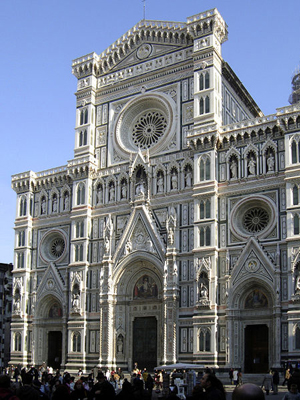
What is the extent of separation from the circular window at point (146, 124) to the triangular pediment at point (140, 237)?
5078 mm

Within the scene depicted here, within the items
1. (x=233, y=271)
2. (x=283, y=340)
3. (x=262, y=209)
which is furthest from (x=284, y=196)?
(x=283, y=340)

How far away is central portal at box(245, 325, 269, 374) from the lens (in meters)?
34.9

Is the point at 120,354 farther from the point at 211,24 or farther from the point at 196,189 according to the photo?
the point at 211,24

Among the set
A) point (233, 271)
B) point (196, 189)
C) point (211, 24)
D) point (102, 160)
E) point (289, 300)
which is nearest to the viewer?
point (289, 300)

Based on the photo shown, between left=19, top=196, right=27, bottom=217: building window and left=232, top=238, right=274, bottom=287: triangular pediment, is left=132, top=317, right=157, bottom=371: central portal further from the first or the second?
left=19, top=196, right=27, bottom=217: building window

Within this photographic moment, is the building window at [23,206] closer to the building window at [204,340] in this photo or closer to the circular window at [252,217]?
the circular window at [252,217]

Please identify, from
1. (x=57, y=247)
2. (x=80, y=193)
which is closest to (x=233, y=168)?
(x=80, y=193)

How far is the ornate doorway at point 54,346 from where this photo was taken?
1747 inches

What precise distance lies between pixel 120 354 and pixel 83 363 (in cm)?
284

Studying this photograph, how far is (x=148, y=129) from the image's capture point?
43875 mm

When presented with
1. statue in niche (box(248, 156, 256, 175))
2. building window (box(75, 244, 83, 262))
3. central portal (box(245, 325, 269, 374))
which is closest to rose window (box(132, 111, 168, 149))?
statue in niche (box(248, 156, 256, 175))

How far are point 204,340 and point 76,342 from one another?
34.2 ft

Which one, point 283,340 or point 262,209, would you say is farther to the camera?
point 262,209

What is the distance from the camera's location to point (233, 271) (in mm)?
36188
